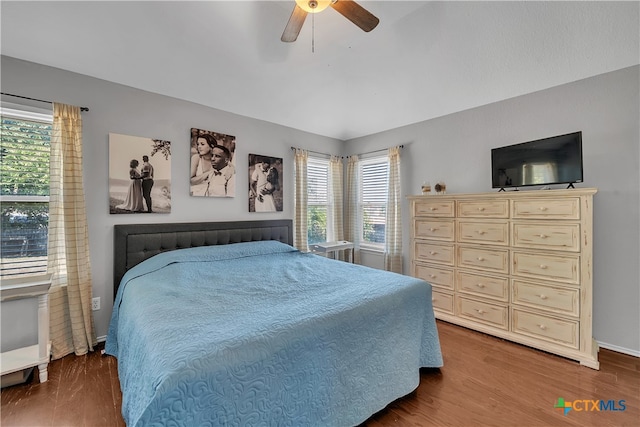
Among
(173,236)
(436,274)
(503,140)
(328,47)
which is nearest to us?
(328,47)

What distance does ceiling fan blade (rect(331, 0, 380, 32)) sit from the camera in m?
1.56

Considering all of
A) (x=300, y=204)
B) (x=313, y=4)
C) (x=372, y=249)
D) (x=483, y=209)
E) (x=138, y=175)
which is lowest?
(x=372, y=249)

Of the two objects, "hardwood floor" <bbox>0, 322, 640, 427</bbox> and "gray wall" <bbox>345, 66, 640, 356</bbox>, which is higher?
"gray wall" <bbox>345, 66, 640, 356</bbox>

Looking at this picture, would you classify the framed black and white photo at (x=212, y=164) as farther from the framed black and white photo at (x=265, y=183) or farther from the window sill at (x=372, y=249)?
the window sill at (x=372, y=249)

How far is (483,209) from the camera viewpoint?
9.25 feet

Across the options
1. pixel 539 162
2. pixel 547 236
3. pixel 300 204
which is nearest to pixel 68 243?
pixel 300 204

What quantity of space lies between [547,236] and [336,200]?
2.86 meters

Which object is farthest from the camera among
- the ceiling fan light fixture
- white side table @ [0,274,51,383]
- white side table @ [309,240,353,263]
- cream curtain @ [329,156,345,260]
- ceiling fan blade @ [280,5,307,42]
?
cream curtain @ [329,156,345,260]

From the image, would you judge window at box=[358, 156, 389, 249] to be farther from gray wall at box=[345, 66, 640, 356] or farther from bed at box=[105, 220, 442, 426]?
bed at box=[105, 220, 442, 426]

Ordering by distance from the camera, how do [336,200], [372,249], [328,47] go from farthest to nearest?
[336,200] < [372,249] < [328,47]

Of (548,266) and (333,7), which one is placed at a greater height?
(333,7)

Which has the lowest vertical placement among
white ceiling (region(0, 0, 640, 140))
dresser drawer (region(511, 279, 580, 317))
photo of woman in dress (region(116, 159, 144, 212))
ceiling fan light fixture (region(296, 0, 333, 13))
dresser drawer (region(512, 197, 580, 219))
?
dresser drawer (region(511, 279, 580, 317))

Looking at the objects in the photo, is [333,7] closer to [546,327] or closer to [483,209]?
[483,209]

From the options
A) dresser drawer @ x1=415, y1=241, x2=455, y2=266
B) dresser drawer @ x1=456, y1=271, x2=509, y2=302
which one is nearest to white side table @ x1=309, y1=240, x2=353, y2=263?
dresser drawer @ x1=415, y1=241, x2=455, y2=266
